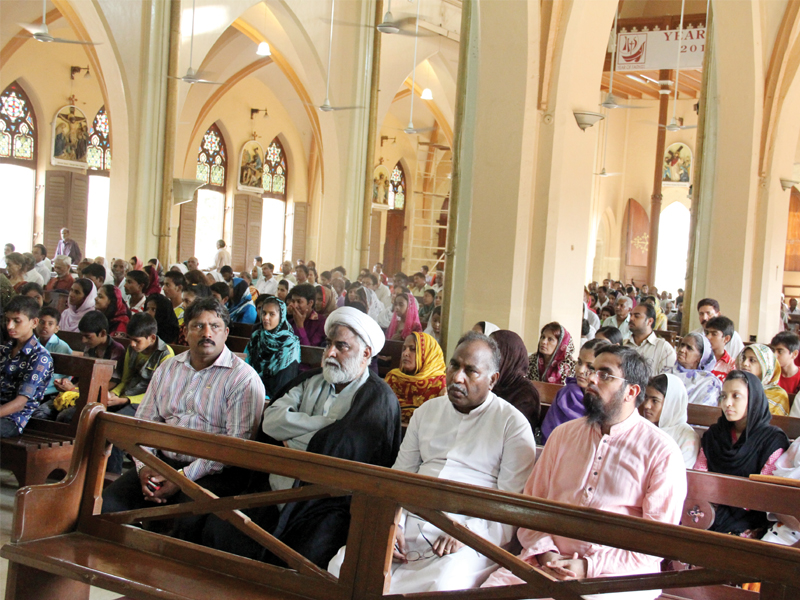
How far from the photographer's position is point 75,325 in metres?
7.31

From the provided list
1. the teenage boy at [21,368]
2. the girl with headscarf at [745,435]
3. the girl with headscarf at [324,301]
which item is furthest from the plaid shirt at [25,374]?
the girl with headscarf at [324,301]

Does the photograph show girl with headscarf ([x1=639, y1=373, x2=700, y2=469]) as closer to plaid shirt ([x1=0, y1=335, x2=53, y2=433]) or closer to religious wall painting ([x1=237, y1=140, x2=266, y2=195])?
plaid shirt ([x1=0, y1=335, x2=53, y2=433])

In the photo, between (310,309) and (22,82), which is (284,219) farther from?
(310,309)

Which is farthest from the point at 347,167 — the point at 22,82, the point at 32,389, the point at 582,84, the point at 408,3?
the point at 32,389

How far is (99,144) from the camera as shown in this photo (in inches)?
784

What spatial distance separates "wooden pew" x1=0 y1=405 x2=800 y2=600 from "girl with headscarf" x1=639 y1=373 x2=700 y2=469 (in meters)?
1.30

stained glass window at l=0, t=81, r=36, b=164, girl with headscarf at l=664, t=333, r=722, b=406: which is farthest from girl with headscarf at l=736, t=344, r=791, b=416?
stained glass window at l=0, t=81, r=36, b=164

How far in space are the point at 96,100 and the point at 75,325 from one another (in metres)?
14.1

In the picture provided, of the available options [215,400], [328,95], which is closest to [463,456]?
[215,400]

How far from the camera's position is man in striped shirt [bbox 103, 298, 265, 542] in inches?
137

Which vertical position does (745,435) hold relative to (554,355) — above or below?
below

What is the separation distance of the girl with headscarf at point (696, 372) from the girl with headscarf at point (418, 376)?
6.03 ft

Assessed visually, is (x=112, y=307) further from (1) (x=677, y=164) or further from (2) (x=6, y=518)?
(1) (x=677, y=164)

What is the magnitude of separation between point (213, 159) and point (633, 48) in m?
12.2
